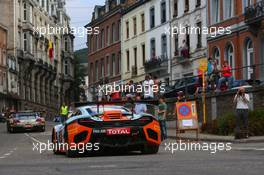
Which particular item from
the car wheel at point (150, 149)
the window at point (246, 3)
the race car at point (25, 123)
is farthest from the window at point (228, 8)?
the car wheel at point (150, 149)

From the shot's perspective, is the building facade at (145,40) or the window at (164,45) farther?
the building facade at (145,40)

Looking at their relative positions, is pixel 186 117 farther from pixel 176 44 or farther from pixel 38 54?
pixel 38 54

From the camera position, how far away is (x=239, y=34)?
44.3 metres

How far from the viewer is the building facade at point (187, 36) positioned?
173ft

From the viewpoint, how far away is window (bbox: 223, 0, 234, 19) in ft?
150

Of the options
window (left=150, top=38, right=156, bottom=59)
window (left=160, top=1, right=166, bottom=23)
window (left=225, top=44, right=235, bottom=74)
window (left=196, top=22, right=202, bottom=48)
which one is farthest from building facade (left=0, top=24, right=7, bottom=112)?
window (left=225, top=44, right=235, bottom=74)

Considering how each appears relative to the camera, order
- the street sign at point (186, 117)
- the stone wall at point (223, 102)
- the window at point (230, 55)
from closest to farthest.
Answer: the street sign at point (186, 117) < the stone wall at point (223, 102) < the window at point (230, 55)

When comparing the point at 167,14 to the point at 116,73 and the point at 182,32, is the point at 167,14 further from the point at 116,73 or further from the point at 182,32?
the point at 116,73

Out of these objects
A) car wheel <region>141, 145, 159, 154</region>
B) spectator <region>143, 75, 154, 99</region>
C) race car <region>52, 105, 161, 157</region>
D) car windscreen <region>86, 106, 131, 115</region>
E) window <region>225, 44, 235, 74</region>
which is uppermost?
window <region>225, 44, 235, 74</region>

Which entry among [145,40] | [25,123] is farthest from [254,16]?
[145,40]

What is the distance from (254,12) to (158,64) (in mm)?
19855

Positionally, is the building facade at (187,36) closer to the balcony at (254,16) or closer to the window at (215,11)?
the window at (215,11)

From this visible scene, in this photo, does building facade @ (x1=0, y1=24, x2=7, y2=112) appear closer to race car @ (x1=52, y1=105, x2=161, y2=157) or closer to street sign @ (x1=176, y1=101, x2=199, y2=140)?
street sign @ (x1=176, y1=101, x2=199, y2=140)

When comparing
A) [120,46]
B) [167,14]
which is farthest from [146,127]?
[120,46]
